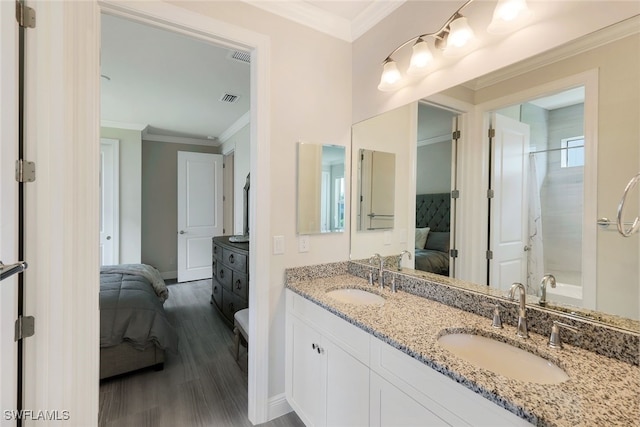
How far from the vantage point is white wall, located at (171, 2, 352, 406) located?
1.80 metres

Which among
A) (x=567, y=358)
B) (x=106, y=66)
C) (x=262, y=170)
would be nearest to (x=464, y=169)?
(x=567, y=358)

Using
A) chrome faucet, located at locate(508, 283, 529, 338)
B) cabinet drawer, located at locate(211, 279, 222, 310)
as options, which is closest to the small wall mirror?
chrome faucet, located at locate(508, 283, 529, 338)

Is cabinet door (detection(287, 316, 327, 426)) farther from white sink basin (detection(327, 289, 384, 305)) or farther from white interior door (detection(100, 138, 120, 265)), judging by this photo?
white interior door (detection(100, 138, 120, 265))

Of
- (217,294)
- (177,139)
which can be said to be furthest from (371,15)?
(177,139)

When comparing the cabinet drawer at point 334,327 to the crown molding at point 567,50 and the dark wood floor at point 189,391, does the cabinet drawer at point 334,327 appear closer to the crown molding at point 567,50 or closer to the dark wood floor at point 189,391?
the dark wood floor at point 189,391

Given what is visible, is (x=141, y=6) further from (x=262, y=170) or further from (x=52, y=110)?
(x=262, y=170)

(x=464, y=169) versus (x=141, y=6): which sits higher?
(x=141, y=6)

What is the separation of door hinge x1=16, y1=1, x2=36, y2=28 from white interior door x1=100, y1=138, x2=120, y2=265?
373 cm

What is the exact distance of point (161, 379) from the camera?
2.25 m

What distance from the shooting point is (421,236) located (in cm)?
180

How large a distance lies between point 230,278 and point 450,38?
2.85 m

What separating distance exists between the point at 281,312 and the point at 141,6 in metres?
1.83

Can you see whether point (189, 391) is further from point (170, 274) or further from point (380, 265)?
point (170, 274)

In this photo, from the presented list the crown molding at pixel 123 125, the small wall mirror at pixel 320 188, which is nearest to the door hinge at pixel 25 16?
the small wall mirror at pixel 320 188
